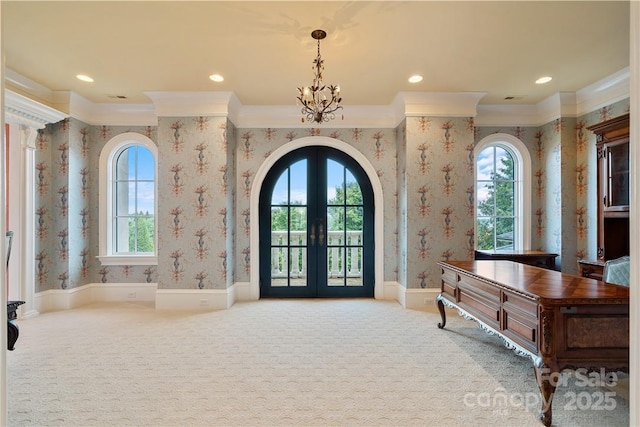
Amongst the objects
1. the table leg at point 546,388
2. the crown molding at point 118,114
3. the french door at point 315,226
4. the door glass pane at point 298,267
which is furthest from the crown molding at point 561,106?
the crown molding at point 118,114

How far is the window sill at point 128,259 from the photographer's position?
16.4ft

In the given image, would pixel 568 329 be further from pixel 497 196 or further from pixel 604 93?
pixel 604 93

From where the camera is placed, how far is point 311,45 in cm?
321

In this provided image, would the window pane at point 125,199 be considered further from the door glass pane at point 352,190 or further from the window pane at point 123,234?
the door glass pane at point 352,190

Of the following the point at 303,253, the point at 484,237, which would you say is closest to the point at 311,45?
the point at 303,253

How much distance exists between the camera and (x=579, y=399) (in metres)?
2.30

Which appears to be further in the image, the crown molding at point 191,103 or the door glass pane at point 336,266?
the door glass pane at point 336,266

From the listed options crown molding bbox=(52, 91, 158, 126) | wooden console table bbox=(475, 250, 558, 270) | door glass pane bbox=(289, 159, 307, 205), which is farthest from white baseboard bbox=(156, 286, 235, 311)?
wooden console table bbox=(475, 250, 558, 270)

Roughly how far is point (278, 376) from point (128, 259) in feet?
11.7

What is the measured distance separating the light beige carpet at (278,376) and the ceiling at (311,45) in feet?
9.25

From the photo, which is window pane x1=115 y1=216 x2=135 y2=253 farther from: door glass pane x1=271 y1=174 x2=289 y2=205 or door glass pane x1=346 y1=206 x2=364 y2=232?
door glass pane x1=346 y1=206 x2=364 y2=232

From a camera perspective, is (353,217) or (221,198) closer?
(221,198)

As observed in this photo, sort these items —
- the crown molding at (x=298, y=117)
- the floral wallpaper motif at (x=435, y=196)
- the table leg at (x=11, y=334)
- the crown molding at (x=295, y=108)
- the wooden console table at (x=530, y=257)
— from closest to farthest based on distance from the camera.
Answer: the table leg at (x=11, y=334) → the crown molding at (x=295, y=108) → the wooden console table at (x=530, y=257) → the floral wallpaper motif at (x=435, y=196) → the crown molding at (x=298, y=117)

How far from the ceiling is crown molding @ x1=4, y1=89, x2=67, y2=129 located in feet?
1.17
